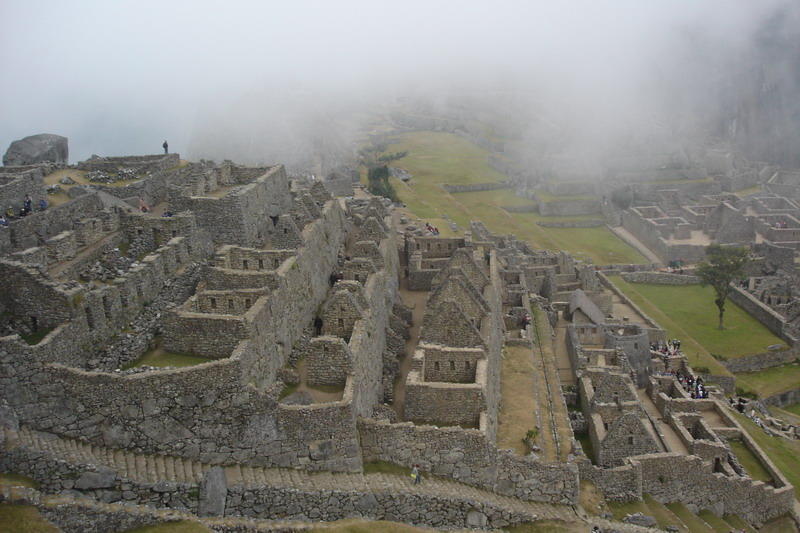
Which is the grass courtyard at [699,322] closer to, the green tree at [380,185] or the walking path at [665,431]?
the walking path at [665,431]

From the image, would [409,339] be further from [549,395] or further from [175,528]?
[175,528]

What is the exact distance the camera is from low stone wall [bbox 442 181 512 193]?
4127 inches

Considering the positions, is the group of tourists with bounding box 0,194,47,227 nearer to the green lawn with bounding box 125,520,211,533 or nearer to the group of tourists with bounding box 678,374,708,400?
the green lawn with bounding box 125,520,211,533

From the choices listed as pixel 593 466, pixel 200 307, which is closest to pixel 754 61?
pixel 593 466

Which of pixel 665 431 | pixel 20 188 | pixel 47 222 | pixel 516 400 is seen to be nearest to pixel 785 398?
pixel 665 431

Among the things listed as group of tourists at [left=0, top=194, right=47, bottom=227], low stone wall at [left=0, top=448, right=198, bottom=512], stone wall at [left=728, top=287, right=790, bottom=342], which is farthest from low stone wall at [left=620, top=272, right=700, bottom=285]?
low stone wall at [left=0, top=448, right=198, bottom=512]

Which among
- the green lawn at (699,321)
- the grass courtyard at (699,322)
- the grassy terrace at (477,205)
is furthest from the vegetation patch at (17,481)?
the grassy terrace at (477,205)

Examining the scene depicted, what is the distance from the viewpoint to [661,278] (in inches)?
2854

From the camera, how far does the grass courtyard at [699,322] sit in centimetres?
5597

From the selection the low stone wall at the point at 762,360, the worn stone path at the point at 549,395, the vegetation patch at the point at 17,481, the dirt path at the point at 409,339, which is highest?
the vegetation patch at the point at 17,481

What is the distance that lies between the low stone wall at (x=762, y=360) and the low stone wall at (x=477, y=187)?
53928 mm

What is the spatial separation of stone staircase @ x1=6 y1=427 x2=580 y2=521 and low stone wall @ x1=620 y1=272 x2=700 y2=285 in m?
48.7

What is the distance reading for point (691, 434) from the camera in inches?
1521

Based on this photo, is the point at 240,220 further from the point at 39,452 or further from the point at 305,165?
the point at 305,165
